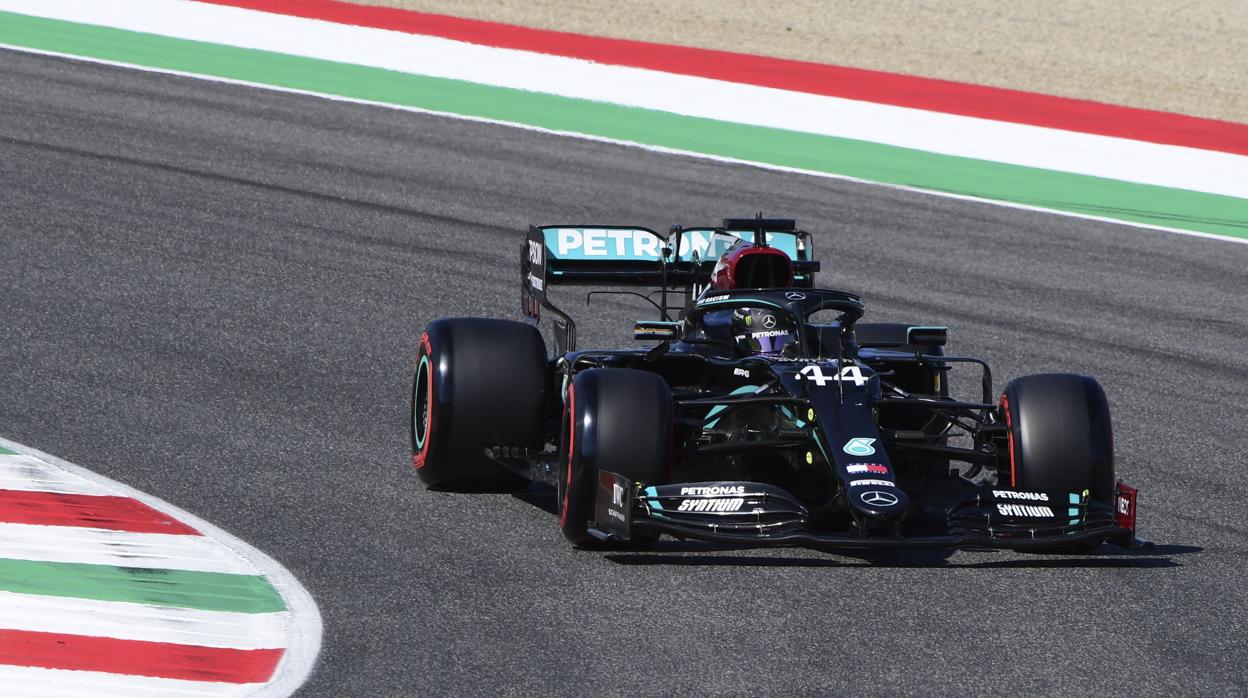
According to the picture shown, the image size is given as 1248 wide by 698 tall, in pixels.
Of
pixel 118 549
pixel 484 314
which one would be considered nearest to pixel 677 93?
pixel 484 314

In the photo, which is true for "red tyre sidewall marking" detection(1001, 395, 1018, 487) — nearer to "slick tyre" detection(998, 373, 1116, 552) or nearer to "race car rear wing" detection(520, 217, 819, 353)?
"slick tyre" detection(998, 373, 1116, 552)

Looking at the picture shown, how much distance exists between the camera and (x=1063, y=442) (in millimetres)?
8328

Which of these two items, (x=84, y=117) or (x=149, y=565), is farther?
(x=84, y=117)

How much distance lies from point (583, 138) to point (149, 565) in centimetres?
1143

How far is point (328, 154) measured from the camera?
684 inches

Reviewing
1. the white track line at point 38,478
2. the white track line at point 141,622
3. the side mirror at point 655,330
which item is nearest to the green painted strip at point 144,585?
the white track line at point 141,622

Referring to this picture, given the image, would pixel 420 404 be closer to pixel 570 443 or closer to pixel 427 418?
pixel 427 418

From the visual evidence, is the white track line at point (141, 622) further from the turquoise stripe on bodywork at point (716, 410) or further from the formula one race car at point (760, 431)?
the turquoise stripe on bodywork at point (716, 410)

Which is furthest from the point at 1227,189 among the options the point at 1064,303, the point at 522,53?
the point at 522,53

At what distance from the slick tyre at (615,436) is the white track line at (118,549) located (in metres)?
1.38

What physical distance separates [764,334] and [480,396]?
1393 millimetres

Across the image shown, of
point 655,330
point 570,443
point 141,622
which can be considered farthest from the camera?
point 655,330

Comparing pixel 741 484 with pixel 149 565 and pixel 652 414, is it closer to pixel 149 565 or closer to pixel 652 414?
pixel 652 414

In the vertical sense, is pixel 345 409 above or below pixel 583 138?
below
